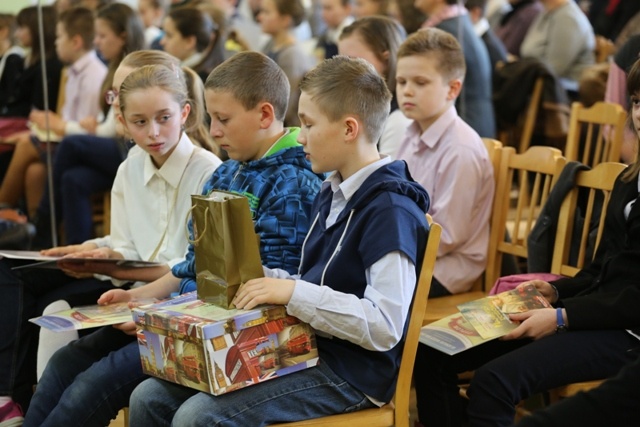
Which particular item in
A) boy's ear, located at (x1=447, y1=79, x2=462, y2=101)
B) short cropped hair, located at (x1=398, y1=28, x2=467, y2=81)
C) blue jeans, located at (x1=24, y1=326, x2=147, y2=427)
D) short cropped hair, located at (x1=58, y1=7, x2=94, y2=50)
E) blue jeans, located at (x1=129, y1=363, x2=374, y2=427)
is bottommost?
blue jeans, located at (x1=24, y1=326, x2=147, y2=427)

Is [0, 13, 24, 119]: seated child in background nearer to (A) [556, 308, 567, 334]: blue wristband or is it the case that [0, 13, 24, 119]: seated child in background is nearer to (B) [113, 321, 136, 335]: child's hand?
(B) [113, 321, 136, 335]: child's hand

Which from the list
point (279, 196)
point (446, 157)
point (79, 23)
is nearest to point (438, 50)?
point (446, 157)

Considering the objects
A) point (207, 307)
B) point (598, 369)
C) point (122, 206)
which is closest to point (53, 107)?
point (122, 206)

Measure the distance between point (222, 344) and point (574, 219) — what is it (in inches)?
44.8

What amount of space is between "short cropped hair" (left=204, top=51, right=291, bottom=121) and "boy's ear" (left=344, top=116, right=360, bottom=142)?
1.17 feet

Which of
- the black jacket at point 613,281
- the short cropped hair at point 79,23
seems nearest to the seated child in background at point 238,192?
the black jacket at point 613,281

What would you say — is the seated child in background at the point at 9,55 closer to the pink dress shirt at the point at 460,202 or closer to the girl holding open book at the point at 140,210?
the girl holding open book at the point at 140,210

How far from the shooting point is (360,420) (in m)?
1.91

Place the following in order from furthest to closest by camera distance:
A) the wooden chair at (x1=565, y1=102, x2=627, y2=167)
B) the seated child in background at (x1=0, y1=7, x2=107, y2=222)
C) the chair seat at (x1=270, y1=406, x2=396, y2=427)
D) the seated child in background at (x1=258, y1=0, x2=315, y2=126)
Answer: the seated child in background at (x1=258, y1=0, x2=315, y2=126) < the seated child in background at (x1=0, y1=7, x2=107, y2=222) < the wooden chair at (x1=565, y1=102, x2=627, y2=167) < the chair seat at (x1=270, y1=406, x2=396, y2=427)

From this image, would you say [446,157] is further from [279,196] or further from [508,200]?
[279,196]

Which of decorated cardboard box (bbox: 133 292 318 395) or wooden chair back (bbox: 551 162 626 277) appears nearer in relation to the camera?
decorated cardboard box (bbox: 133 292 318 395)

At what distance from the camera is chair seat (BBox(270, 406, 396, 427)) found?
1892 mm

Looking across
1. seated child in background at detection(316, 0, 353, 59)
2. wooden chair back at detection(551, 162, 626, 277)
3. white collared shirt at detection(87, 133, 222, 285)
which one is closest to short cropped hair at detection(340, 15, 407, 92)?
white collared shirt at detection(87, 133, 222, 285)

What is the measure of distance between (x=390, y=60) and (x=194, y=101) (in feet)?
2.75
